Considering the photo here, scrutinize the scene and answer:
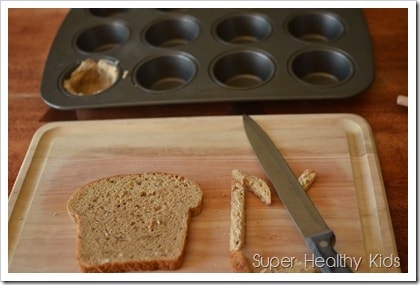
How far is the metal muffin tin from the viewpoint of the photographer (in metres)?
1.37

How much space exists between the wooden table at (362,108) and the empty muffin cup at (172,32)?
0.34 meters

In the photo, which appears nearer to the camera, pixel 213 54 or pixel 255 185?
pixel 255 185

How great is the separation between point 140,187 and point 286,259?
361 millimetres

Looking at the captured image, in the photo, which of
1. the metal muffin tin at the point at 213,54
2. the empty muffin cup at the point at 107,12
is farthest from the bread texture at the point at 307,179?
the empty muffin cup at the point at 107,12

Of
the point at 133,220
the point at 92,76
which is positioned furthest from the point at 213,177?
the point at 92,76

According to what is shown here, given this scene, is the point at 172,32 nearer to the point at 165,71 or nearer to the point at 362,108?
the point at 165,71

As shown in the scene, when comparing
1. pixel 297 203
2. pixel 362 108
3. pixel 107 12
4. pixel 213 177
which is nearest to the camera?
pixel 297 203

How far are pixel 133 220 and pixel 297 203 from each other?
13.4 inches

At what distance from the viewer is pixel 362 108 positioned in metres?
1.38

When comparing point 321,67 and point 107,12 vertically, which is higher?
point 107,12

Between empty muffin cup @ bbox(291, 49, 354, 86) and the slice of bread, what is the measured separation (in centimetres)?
53

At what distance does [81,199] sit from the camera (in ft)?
3.80

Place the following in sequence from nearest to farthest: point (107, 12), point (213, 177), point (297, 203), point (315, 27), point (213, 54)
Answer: point (297, 203)
point (213, 177)
point (213, 54)
point (315, 27)
point (107, 12)

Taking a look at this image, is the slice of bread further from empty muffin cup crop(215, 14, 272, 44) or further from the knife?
empty muffin cup crop(215, 14, 272, 44)
